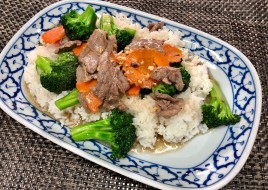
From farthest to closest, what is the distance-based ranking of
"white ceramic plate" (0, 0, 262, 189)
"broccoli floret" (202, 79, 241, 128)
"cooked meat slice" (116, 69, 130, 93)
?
"broccoli floret" (202, 79, 241, 128) → "cooked meat slice" (116, 69, 130, 93) → "white ceramic plate" (0, 0, 262, 189)

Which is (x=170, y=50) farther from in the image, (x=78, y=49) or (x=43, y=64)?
(x=43, y=64)

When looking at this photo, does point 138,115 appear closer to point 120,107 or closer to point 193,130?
point 120,107

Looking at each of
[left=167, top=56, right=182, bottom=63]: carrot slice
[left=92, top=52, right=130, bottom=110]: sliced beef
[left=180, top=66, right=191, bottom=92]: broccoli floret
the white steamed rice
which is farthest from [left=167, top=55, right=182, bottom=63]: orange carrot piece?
[left=92, top=52, right=130, bottom=110]: sliced beef

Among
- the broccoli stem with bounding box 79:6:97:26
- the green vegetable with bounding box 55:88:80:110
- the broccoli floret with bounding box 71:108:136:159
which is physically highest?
the broccoli stem with bounding box 79:6:97:26

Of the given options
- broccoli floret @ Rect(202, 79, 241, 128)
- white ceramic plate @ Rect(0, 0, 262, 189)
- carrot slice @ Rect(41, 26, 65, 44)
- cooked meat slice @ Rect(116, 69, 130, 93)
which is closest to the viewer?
white ceramic plate @ Rect(0, 0, 262, 189)

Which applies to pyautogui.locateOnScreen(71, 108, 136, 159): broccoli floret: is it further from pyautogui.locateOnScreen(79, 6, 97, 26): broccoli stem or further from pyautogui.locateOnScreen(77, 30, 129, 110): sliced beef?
pyautogui.locateOnScreen(79, 6, 97, 26): broccoli stem

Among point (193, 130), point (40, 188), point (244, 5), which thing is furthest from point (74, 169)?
point (244, 5)

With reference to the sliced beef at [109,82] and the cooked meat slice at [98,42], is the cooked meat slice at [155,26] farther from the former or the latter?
the sliced beef at [109,82]
